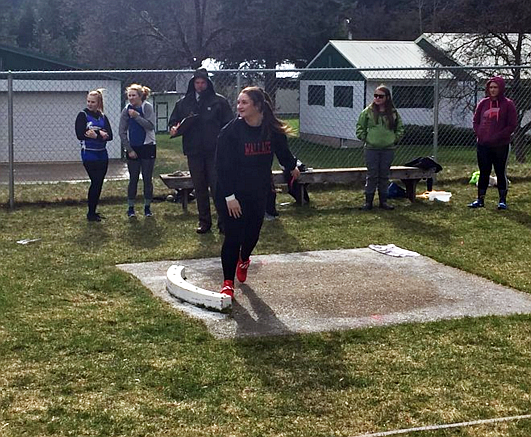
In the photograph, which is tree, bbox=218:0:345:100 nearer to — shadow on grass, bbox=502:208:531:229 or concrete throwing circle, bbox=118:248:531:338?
shadow on grass, bbox=502:208:531:229

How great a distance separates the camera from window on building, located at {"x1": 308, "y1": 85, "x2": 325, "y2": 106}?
33844 millimetres

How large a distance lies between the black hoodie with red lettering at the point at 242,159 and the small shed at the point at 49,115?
18132 millimetres

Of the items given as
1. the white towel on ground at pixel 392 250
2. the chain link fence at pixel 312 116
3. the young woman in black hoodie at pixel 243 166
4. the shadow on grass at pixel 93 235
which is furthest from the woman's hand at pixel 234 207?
the chain link fence at pixel 312 116

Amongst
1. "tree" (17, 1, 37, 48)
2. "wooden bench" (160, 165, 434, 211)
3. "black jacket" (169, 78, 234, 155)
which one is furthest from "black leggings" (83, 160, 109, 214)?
"tree" (17, 1, 37, 48)

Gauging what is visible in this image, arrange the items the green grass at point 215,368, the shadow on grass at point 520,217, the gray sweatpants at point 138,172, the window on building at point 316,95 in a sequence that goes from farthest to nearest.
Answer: the window on building at point 316,95, the gray sweatpants at point 138,172, the shadow on grass at point 520,217, the green grass at point 215,368

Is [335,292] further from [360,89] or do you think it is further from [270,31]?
[270,31]

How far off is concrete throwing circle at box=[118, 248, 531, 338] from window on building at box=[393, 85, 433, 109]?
2320 centimetres

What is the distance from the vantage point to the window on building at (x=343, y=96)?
31.5 meters

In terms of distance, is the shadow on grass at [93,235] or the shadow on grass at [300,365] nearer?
the shadow on grass at [300,365]

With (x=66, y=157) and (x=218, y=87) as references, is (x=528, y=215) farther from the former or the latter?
(x=66, y=157)

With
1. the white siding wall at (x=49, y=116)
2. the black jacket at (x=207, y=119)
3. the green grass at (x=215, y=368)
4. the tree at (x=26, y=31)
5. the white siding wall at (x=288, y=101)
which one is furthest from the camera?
the tree at (x=26, y=31)

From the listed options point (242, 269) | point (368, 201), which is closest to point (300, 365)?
point (242, 269)

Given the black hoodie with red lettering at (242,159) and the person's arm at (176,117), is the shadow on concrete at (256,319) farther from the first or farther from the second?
the person's arm at (176,117)

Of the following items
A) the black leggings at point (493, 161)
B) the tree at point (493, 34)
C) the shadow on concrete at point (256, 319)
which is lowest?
the shadow on concrete at point (256, 319)
